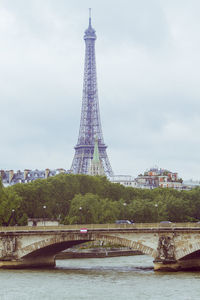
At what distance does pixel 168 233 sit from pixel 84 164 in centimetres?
12494

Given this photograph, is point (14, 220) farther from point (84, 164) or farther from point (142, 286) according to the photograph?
point (84, 164)

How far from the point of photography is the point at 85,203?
112188mm

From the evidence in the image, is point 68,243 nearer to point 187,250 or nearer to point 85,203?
point 187,250

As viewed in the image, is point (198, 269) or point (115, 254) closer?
point (198, 269)

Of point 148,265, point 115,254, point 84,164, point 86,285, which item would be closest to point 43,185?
point 115,254

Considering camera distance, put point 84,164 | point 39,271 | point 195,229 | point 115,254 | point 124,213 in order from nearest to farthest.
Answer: point 195,229, point 39,271, point 115,254, point 124,213, point 84,164

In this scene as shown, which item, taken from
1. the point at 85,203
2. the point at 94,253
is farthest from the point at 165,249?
the point at 85,203

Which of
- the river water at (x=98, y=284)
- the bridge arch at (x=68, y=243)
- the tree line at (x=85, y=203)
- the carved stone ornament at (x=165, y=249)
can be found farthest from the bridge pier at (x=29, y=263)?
the tree line at (x=85, y=203)

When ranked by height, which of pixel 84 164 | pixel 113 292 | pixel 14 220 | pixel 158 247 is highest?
pixel 84 164

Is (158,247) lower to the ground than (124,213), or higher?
lower

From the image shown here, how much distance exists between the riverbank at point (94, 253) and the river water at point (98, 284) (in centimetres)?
1798

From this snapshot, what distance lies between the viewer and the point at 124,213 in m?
117

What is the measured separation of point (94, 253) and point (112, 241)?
26.1 meters

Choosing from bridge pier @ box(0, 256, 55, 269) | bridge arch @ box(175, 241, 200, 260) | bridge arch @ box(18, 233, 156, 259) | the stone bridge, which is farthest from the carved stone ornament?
bridge pier @ box(0, 256, 55, 269)
